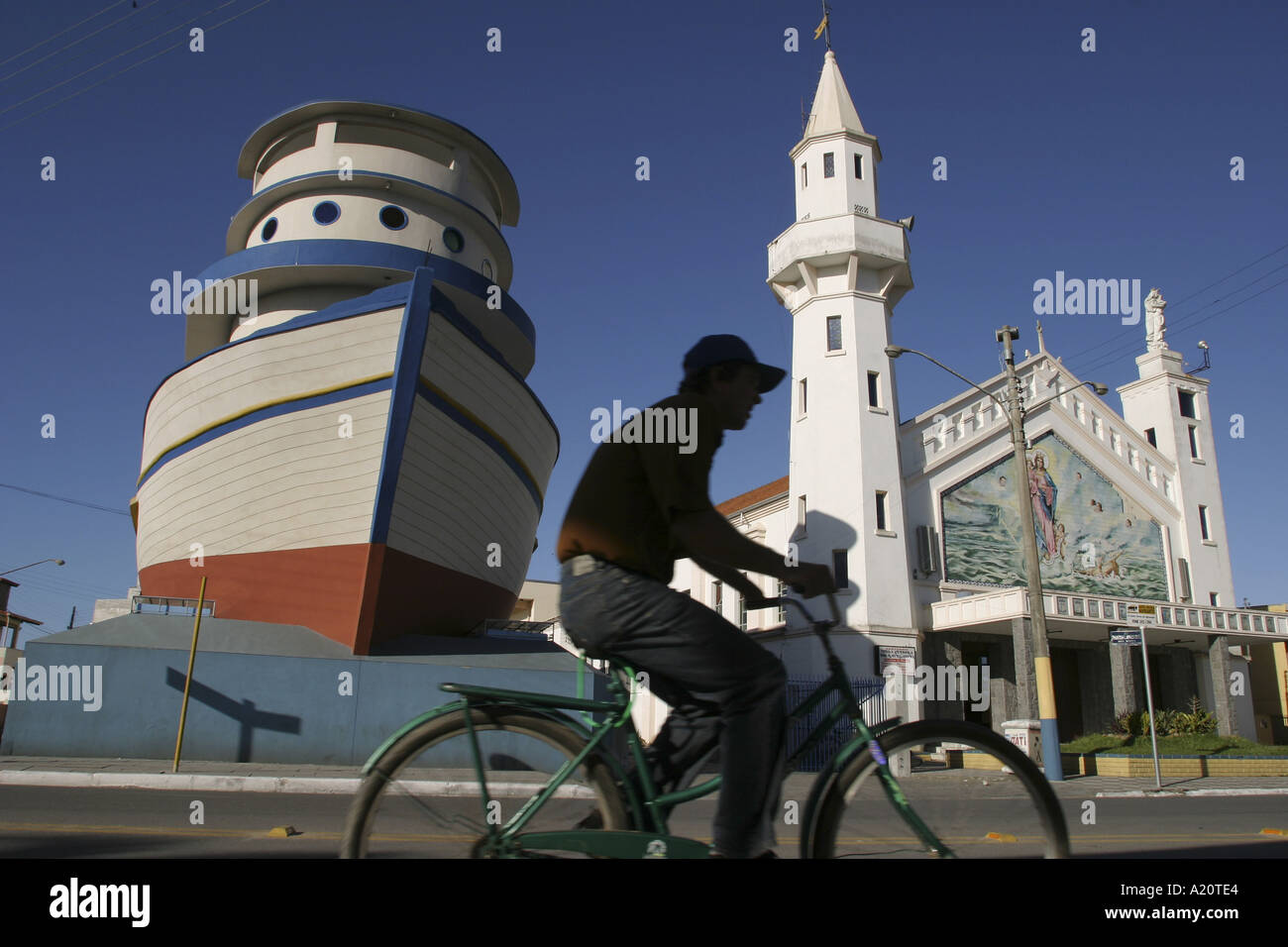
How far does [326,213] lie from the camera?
1617 cm

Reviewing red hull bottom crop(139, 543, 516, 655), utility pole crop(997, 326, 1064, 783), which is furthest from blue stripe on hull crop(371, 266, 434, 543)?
utility pole crop(997, 326, 1064, 783)

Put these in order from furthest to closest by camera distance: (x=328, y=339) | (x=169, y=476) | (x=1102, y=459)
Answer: (x=1102, y=459) → (x=169, y=476) → (x=328, y=339)

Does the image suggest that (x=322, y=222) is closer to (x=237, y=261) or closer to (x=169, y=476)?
(x=237, y=261)

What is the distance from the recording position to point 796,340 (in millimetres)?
29922

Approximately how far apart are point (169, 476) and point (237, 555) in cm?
279

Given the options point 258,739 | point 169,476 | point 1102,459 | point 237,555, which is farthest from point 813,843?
point 1102,459

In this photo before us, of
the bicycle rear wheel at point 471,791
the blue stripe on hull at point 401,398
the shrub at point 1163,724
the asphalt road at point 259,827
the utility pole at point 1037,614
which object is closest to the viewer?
the bicycle rear wheel at point 471,791

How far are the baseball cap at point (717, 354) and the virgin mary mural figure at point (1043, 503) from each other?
97.3 feet

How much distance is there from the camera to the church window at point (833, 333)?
28.8m

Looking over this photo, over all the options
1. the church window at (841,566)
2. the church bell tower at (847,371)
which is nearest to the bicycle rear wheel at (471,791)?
the church bell tower at (847,371)

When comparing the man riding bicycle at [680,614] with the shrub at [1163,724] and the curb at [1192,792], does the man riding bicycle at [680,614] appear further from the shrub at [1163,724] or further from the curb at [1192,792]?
the shrub at [1163,724]
